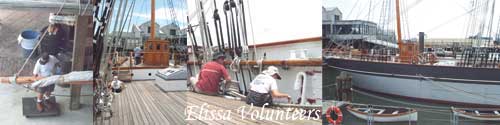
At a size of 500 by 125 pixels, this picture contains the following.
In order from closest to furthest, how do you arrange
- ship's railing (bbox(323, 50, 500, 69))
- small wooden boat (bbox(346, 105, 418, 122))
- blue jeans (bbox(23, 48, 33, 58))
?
blue jeans (bbox(23, 48, 33, 58)) → ship's railing (bbox(323, 50, 500, 69)) → small wooden boat (bbox(346, 105, 418, 122))

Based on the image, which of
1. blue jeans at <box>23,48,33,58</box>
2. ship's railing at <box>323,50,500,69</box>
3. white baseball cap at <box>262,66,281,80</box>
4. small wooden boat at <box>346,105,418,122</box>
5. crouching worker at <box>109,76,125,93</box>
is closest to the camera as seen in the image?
blue jeans at <box>23,48,33,58</box>

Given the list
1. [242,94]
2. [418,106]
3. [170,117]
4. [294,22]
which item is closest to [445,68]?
[418,106]

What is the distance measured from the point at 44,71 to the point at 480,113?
298 centimetres

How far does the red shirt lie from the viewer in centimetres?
275

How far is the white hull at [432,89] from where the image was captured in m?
2.87

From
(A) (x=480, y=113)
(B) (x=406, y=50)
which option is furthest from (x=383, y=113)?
(A) (x=480, y=113)

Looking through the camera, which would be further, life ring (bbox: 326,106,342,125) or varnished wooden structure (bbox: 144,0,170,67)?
life ring (bbox: 326,106,342,125)

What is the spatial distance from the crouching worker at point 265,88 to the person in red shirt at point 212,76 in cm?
19

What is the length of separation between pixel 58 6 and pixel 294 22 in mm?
1515

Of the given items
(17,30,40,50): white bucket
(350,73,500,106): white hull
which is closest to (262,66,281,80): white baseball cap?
(350,73,500,106): white hull

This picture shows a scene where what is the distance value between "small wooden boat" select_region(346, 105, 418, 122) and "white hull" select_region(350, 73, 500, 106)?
0.40 feet

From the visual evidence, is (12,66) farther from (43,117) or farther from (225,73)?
(225,73)

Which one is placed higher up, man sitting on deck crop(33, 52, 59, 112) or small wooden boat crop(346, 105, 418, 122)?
man sitting on deck crop(33, 52, 59, 112)

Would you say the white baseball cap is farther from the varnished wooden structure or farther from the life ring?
the varnished wooden structure
